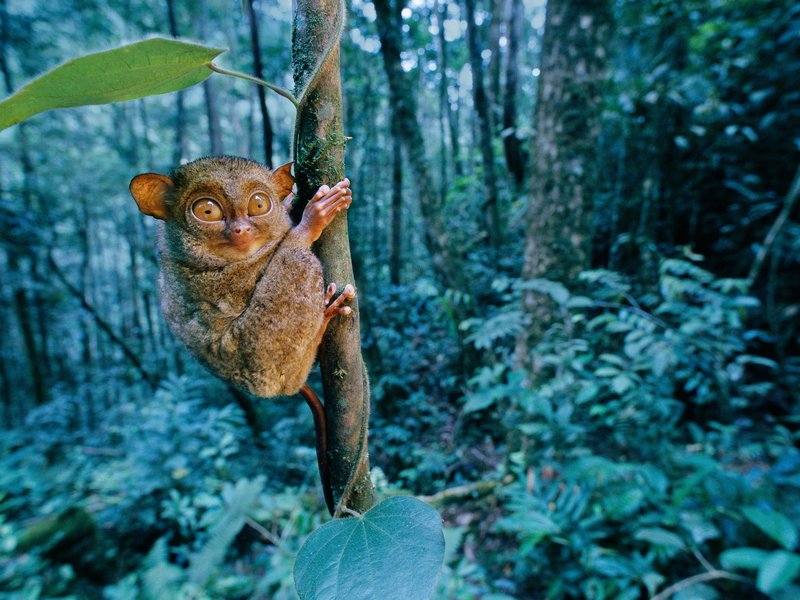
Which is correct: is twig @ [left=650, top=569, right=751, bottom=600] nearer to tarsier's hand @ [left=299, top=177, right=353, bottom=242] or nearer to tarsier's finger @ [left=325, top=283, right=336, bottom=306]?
tarsier's finger @ [left=325, top=283, right=336, bottom=306]

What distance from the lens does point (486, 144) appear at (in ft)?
22.6

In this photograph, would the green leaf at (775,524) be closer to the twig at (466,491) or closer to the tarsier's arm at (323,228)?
the twig at (466,491)

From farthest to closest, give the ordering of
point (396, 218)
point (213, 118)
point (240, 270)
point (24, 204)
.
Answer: point (396, 218)
point (213, 118)
point (24, 204)
point (240, 270)

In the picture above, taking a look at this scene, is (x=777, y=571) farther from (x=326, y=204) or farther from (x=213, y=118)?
(x=213, y=118)

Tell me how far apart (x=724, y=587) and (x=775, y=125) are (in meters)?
5.56

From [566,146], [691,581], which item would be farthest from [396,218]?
[691,581]

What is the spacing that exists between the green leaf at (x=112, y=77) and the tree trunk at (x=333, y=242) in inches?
8.0

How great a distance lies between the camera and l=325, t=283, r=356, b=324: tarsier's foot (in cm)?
89

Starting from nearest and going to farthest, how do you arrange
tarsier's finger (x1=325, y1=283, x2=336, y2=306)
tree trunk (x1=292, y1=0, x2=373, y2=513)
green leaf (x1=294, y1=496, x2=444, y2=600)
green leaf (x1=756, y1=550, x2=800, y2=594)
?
1. green leaf (x1=294, y1=496, x2=444, y2=600)
2. tree trunk (x1=292, y1=0, x2=373, y2=513)
3. tarsier's finger (x1=325, y1=283, x2=336, y2=306)
4. green leaf (x1=756, y1=550, x2=800, y2=594)

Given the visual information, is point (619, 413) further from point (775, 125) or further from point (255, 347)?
point (775, 125)

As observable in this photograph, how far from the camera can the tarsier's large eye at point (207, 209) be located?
1218mm

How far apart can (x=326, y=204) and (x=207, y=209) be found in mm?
543

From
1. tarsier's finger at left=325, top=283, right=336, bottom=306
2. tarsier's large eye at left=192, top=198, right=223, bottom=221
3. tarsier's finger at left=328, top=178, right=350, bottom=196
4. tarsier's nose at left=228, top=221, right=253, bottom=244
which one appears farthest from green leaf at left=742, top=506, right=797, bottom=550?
tarsier's large eye at left=192, top=198, right=223, bottom=221

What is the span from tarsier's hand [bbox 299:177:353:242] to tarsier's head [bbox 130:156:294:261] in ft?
1.07
